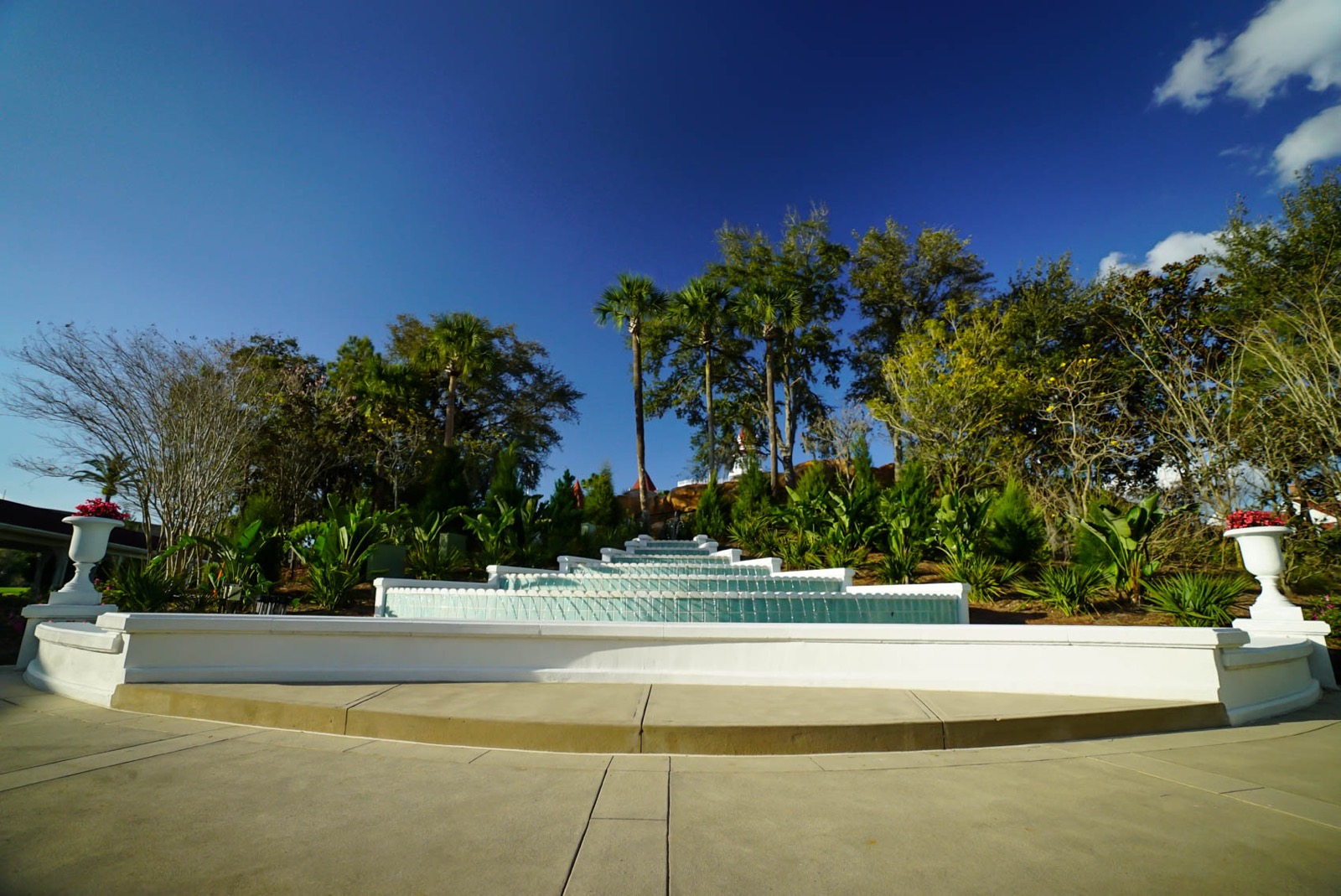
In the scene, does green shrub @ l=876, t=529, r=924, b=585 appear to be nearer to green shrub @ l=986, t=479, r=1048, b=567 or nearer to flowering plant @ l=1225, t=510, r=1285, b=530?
green shrub @ l=986, t=479, r=1048, b=567

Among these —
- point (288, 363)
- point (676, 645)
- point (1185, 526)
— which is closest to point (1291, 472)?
point (1185, 526)

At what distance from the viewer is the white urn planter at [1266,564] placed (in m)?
5.10

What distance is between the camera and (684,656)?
15.1 ft

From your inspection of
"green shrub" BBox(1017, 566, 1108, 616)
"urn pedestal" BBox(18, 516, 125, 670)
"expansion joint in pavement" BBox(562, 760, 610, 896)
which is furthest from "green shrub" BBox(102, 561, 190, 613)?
"green shrub" BBox(1017, 566, 1108, 616)

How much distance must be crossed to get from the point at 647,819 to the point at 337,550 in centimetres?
715

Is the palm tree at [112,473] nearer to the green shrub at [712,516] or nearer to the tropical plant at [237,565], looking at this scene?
the tropical plant at [237,565]

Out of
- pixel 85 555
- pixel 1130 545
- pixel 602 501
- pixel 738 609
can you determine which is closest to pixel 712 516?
pixel 602 501

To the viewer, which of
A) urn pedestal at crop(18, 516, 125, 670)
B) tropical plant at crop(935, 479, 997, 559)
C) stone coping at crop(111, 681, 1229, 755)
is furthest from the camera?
tropical plant at crop(935, 479, 997, 559)

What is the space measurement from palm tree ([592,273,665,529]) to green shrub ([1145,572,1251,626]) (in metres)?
15.6

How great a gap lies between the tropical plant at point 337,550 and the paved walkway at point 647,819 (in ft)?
13.1

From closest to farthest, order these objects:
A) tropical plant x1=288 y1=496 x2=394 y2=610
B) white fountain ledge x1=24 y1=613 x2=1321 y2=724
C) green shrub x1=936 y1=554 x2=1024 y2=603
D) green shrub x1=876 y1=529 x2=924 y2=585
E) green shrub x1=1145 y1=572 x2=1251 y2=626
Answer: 1. white fountain ledge x1=24 y1=613 x2=1321 y2=724
2. green shrub x1=1145 y1=572 x2=1251 y2=626
3. tropical plant x1=288 y1=496 x2=394 y2=610
4. green shrub x1=936 y1=554 x2=1024 y2=603
5. green shrub x1=876 y1=529 x2=924 y2=585

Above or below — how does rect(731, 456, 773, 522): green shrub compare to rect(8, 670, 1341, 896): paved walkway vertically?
above

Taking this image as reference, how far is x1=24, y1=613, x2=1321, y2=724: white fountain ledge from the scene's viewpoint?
4043mm

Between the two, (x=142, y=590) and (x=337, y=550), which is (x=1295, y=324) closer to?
(x=337, y=550)
